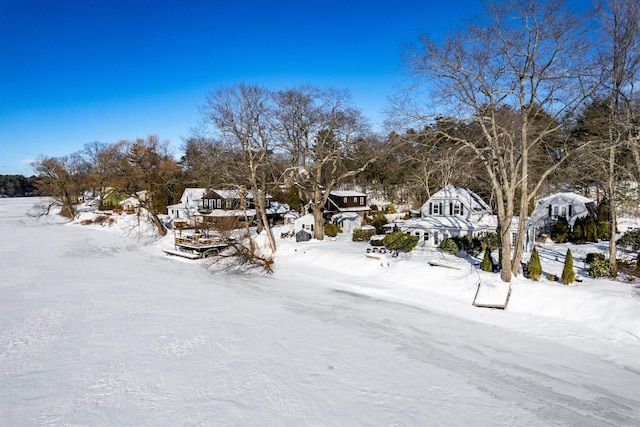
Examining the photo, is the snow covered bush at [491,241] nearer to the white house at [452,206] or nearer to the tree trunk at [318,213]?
the white house at [452,206]

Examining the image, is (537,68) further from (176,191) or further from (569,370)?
(176,191)

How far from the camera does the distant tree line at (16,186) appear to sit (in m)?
108

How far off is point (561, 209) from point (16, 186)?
133369 millimetres

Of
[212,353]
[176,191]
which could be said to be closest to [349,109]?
[212,353]

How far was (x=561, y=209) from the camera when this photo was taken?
27562 mm

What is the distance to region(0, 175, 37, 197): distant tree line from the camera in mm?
107812

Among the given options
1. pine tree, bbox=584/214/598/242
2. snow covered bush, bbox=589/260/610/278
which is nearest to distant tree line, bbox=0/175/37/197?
pine tree, bbox=584/214/598/242

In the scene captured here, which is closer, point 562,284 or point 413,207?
point 562,284

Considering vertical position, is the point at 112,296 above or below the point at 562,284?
below

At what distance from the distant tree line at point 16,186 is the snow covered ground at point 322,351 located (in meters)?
117

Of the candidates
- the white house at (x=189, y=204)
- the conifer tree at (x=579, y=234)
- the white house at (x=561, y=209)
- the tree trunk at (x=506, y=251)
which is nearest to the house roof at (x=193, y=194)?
the white house at (x=189, y=204)

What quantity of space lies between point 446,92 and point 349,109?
450 inches

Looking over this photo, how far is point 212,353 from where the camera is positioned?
9.52m

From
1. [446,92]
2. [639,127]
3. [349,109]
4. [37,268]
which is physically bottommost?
[37,268]
